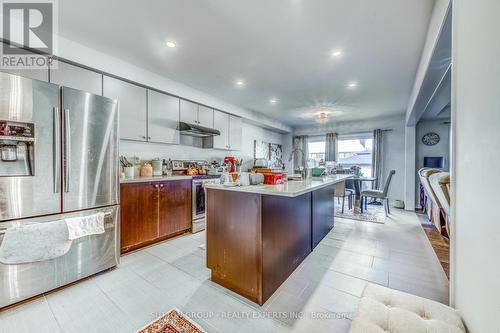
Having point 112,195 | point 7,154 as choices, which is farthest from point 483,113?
point 7,154

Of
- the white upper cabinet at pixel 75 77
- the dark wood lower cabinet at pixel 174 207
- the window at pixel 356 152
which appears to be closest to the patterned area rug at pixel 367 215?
the window at pixel 356 152

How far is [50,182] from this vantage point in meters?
1.85

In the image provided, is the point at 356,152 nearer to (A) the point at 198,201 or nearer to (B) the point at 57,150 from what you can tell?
(A) the point at 198,201

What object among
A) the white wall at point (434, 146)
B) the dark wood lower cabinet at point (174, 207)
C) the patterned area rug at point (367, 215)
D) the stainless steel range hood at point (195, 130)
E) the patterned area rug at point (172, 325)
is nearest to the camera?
the patterned area rug at point (172, 325)

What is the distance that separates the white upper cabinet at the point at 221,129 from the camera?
4.39 metres

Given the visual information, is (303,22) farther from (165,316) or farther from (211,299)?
(165,316)

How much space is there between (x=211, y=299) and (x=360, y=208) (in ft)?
14.6

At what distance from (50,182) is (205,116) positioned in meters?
2.73

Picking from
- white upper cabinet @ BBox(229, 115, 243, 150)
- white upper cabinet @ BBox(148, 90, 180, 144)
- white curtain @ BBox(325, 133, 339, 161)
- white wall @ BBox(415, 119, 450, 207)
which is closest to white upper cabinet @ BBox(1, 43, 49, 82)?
white upper cabinet @ BBox(148, 90, 180, 144)

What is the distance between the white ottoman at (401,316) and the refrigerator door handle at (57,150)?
2.57 metres

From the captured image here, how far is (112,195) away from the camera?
226 cm

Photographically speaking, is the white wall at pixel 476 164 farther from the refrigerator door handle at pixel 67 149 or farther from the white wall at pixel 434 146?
the white wall at pixel 434 146

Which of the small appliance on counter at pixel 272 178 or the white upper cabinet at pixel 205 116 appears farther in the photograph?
the white upper cabinet at pixel 205 116

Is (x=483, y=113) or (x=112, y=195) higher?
(x=483, y=113)
